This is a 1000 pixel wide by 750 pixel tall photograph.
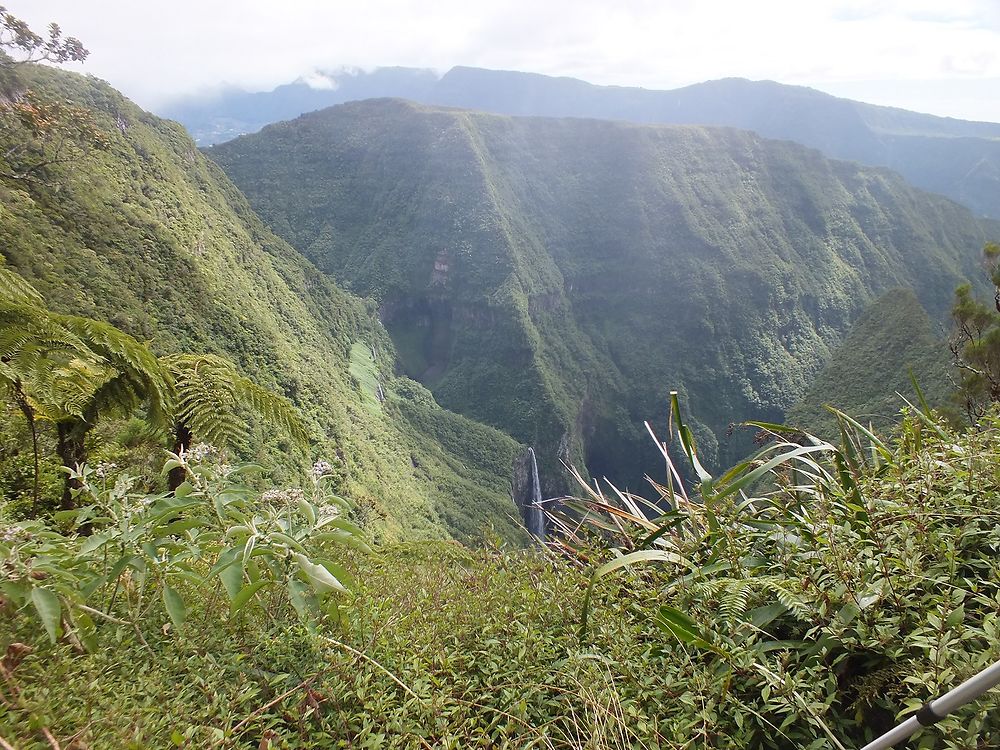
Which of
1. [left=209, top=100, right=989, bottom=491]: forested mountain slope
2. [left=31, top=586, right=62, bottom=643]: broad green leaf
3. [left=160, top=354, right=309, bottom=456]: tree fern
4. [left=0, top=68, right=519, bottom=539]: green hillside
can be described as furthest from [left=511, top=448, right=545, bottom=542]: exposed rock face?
[left=31, top=586, right=62, bottom=643]: broad green leaf

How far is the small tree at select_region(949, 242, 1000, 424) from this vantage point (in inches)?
384

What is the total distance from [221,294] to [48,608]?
35.4 metres

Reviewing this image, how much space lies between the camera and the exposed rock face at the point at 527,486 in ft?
213

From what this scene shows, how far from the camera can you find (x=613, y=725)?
4.84 feet

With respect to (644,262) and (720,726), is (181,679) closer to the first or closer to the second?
(720,726)

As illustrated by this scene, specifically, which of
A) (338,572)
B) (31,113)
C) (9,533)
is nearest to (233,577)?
(338,572)

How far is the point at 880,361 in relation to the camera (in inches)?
1594

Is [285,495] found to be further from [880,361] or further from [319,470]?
[880,361]

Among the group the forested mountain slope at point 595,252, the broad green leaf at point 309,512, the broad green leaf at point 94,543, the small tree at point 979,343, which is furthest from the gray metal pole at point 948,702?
the forested mountain slope at point 595,252

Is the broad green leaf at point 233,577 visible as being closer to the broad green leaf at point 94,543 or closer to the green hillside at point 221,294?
the broad green leaf at point 94,543

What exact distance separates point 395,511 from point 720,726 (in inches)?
1419

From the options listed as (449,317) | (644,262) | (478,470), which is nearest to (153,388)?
(478,470)

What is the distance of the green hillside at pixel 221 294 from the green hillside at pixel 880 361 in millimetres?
24657

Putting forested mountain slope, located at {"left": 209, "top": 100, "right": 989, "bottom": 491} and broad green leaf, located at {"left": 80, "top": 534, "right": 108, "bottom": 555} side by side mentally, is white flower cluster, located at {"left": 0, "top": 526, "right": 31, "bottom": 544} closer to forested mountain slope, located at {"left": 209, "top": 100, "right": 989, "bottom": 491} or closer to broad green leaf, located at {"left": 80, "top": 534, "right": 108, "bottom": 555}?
broad green leaf, located at {"left": 80, "top": 534, "right": 108, "bottom": 555}
